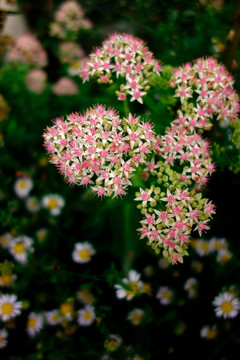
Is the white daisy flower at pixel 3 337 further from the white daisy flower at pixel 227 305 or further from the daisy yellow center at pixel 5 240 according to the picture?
the white daisy flower at pixel 227 305

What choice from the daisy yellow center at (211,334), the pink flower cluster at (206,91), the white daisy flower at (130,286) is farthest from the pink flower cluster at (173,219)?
the daisy yellow center at (211,334)

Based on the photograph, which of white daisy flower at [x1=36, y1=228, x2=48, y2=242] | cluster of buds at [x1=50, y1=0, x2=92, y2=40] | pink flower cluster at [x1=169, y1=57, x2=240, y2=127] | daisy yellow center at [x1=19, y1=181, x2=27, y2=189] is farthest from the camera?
cluster of buds at [x1=50, y1=0, x2=92, y2=40]

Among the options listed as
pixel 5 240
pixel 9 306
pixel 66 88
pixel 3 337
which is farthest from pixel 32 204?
pixel 66 88

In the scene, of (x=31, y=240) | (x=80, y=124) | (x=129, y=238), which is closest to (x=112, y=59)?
(x=80, y=124)

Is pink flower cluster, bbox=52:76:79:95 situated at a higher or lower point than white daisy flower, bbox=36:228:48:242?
higher

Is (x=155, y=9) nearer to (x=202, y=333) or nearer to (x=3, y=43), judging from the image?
(x=3, y=43)

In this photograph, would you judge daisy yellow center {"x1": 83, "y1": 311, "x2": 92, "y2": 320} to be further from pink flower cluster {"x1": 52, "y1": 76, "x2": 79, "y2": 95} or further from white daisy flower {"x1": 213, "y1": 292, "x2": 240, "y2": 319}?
pink flower cluster {"x1": 52, "y1": 76, "x2": 79, "y2": 95}

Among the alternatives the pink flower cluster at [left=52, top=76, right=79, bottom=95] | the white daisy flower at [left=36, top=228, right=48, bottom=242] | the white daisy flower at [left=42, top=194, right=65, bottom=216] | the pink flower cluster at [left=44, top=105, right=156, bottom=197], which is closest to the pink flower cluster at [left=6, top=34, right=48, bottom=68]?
the pink flower cluster at [left=52, top=76, right=79, bottom=95]
